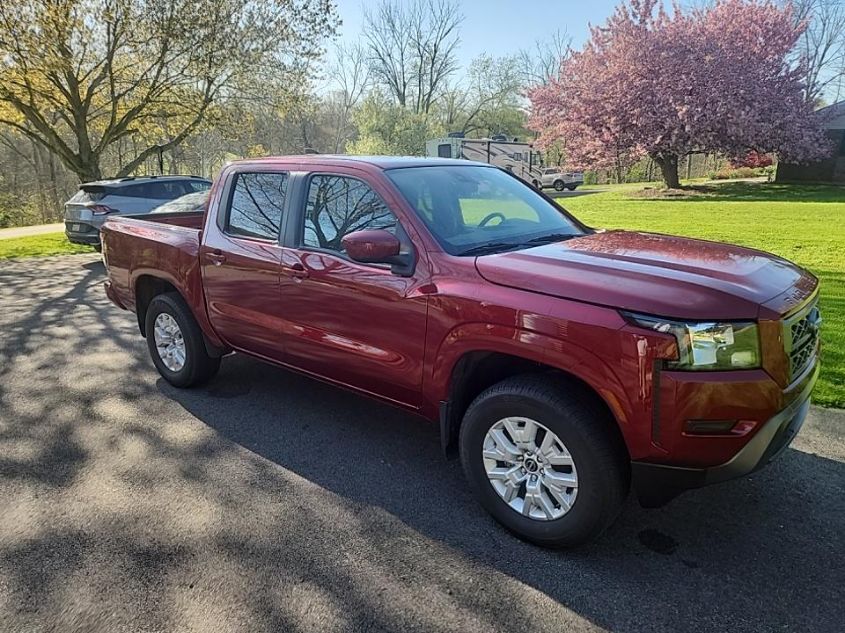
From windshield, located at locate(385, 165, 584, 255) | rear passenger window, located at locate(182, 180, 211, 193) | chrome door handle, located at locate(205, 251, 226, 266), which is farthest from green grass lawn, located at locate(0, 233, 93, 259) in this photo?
windshield, located at locate(385, 165, 584, 255)

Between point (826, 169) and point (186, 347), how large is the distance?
3055 cm

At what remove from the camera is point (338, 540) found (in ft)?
9.62

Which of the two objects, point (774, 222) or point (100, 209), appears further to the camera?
point (774, 222)

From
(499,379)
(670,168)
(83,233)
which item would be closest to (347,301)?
(499,379)

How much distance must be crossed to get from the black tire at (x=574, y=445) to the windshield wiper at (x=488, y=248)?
2.36ft

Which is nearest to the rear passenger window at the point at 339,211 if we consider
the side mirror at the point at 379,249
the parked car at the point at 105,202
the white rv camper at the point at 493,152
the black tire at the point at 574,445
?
the side mirror at the point at 379,249

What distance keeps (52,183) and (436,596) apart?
1567 inches

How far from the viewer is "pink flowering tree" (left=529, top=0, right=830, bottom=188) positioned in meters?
22.2

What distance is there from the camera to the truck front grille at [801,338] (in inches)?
101

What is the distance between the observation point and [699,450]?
244cm

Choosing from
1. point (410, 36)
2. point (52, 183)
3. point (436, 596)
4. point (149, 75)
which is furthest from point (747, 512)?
point (410, 36)

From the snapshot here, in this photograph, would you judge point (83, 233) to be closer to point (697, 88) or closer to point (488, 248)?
point (488, 248)

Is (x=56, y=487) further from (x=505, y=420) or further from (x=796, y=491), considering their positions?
(x=796, y=491)

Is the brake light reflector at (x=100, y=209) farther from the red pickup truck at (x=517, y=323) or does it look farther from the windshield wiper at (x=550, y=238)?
the windshield wiper at (x=550, y=238)
